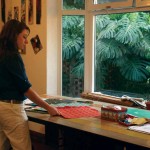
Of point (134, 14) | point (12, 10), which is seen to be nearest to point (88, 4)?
point (134, 14)

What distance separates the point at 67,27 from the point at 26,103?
1.26m

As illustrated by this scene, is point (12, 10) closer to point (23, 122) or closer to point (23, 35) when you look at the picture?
point (23, 35)

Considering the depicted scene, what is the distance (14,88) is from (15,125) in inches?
9.4

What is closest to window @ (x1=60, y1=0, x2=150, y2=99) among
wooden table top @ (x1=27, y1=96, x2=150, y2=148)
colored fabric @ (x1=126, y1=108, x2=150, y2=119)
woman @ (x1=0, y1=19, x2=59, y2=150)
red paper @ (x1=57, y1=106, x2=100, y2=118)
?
colored fabric @ (x1=126, y1=108, x2=150, y2=119)

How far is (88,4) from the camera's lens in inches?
130

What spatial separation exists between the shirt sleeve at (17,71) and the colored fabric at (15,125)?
0.14 meters

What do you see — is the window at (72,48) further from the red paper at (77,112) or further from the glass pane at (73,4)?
the red paper at (77,112)

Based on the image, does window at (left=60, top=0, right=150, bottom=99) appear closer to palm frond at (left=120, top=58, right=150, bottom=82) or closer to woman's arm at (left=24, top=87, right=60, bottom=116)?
palm frond at (left=120, top=58, right=150, bottom=82)

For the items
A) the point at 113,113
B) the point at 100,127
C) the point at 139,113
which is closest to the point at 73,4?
the point at 139,113

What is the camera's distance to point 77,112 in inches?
86.1

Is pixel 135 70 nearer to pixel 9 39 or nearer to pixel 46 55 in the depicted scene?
pixel 46 55

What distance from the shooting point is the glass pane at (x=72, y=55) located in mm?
3418

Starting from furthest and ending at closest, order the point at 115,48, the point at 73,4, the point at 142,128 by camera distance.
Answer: the point at 73,4, the point at 115,48, the point at 142,128

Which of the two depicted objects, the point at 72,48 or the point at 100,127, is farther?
the point at 72,48
